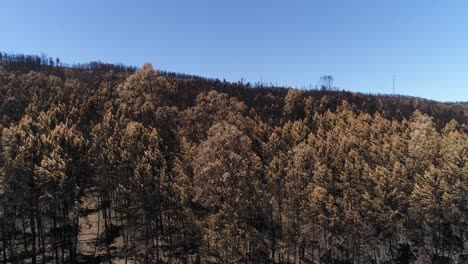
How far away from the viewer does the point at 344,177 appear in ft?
203

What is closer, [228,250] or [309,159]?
[228,250]

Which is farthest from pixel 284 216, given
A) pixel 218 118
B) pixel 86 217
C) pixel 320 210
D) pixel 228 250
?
pixel 86 217

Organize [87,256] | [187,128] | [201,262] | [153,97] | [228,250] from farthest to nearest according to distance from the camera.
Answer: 1. [153,97]
2. [187,128]
3. [87,256]
4. [201,262]
5. [228,250]

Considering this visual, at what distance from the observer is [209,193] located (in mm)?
41062

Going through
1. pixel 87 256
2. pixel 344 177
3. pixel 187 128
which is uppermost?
pixel 187 128

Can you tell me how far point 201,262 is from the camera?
50375mm

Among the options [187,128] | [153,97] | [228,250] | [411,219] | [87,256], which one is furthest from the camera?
[153,97]

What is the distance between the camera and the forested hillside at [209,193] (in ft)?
142

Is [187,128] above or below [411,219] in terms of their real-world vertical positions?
above

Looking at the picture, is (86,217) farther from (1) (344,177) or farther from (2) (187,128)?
(1) (344,177)

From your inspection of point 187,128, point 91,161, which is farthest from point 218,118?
point 91,161

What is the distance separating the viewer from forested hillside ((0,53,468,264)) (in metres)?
43.2

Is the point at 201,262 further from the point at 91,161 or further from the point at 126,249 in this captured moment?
the point at 91,161

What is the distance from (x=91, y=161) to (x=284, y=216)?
3008 centimetres
